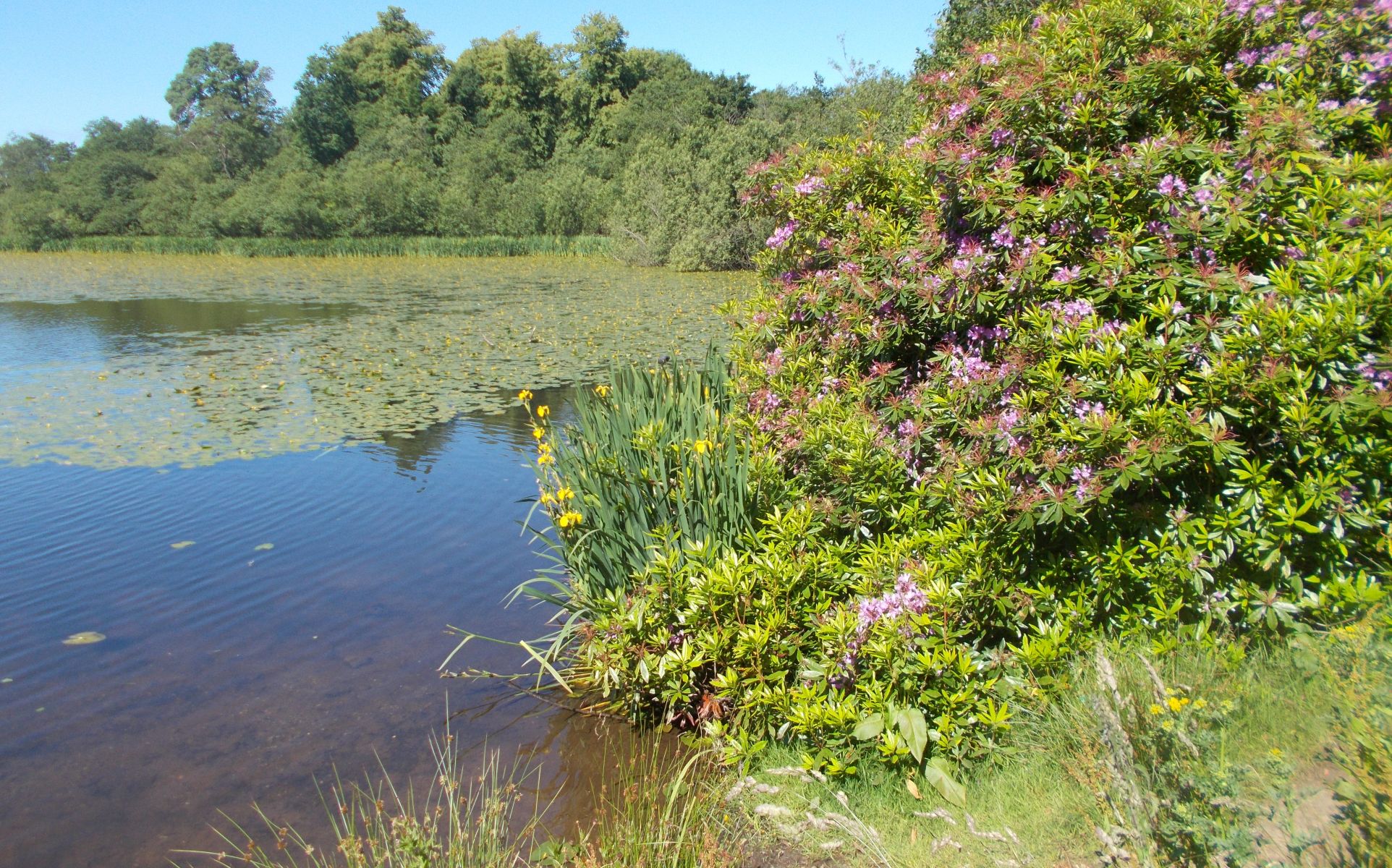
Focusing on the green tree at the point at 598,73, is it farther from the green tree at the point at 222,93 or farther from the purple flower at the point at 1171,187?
the purple flower at the point at 1171,187

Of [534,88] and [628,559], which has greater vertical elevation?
[534,88]

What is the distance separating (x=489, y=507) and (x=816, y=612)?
446 cm

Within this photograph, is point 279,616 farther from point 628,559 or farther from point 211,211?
point 211,211

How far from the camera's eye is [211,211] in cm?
4644

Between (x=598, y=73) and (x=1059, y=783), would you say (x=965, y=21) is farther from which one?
(x=598, y=73)

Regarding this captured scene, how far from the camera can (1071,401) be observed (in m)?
2.79

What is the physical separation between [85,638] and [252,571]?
107cm

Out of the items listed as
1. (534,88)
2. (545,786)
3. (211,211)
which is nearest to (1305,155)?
(545,786)

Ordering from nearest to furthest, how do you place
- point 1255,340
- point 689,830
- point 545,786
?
point 1255,340 < point 689,830 < point 545,786

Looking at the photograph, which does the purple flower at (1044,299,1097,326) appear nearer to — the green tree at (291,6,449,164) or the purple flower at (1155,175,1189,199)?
the purple flower at (1155,175,1189,199)

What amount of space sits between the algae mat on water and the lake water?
0.22ft

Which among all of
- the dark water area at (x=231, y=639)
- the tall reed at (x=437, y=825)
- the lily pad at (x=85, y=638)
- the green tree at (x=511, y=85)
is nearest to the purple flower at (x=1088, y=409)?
the tall reed at (x=437, y=825)

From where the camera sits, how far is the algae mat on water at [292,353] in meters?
9.09

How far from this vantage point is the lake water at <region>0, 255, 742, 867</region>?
3.76 m
